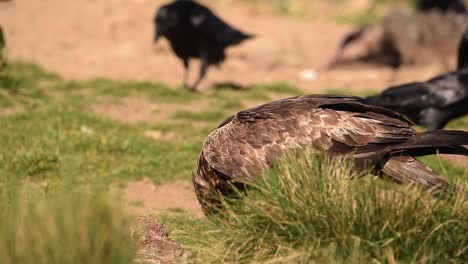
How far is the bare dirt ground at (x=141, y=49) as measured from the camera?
502 inches

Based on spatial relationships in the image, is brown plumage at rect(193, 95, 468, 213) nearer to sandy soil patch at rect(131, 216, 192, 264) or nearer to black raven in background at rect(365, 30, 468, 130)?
sandy soil patch at rect(131, 216, 192, 264)

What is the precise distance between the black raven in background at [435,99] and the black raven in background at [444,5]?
6.11 metres

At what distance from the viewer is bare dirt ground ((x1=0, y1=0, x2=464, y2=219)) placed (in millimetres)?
12758

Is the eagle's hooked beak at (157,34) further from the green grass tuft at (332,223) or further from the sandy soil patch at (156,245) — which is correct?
the green grass tuft at (332,223)

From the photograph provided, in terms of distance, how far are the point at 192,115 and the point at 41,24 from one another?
575 centimetres

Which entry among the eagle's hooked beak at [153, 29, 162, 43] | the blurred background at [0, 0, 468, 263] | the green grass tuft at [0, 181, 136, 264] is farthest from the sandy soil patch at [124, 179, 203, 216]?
the eagle's hooked beak at [153, 29, 162, 43]

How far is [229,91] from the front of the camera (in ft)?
37.8

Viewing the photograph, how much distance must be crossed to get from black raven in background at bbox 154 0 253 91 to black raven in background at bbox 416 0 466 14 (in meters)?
4.41

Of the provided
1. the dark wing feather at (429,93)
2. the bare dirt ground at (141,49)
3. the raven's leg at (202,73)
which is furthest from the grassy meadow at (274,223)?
the bare dirt ground at (141,49)

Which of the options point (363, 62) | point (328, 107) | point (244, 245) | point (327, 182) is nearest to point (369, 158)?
point (328, 107)

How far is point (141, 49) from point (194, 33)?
2.59 m

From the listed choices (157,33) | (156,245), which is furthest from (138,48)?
(156,245)

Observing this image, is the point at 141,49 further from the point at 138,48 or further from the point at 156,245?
the point at 156,245

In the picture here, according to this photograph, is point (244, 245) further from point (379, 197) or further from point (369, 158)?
point (369, 158)
